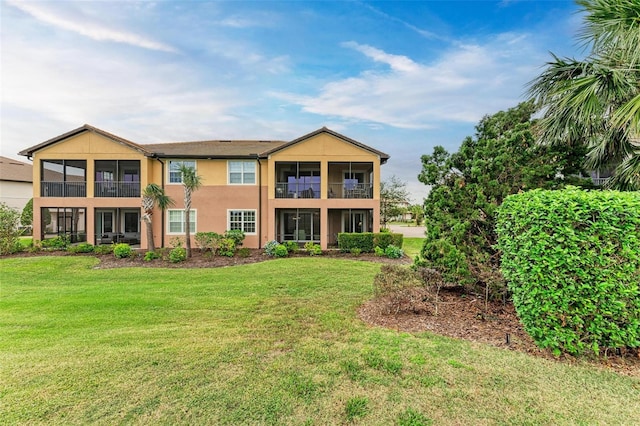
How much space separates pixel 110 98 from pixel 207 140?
7003 millimetres

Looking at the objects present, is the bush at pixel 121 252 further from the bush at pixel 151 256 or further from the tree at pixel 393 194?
the tree at pixel 393 194

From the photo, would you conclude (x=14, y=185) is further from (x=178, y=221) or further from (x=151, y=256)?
(x=151, y=256)

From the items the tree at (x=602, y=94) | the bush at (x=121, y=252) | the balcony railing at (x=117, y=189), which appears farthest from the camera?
the balcony railing at (x=117, y=189)

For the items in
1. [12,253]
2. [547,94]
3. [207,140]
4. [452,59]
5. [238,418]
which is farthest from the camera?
[207,140]

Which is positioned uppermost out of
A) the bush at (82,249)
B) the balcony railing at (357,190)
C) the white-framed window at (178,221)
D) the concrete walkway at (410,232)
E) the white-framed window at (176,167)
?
the white-framed window at (176,167)

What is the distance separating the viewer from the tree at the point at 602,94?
5.44m

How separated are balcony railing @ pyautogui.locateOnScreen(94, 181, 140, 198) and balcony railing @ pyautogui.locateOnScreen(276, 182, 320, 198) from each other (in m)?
8.96

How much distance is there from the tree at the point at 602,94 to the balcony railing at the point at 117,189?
66.5 feet

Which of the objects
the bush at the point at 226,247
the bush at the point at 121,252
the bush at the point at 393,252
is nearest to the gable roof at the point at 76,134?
the bush at the point at 121,252

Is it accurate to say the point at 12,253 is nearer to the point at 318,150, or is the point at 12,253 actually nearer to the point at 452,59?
the point at 318,150

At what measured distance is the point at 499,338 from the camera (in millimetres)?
4770

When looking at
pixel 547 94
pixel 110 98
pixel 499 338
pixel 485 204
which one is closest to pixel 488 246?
pixel 485 204

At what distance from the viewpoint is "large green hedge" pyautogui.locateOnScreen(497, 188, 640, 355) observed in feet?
12.4

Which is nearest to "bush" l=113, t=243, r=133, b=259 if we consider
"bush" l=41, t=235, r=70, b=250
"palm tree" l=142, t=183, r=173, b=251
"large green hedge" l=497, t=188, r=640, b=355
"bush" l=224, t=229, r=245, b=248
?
"palm tree" l=142, t=183, r=173, b=251
